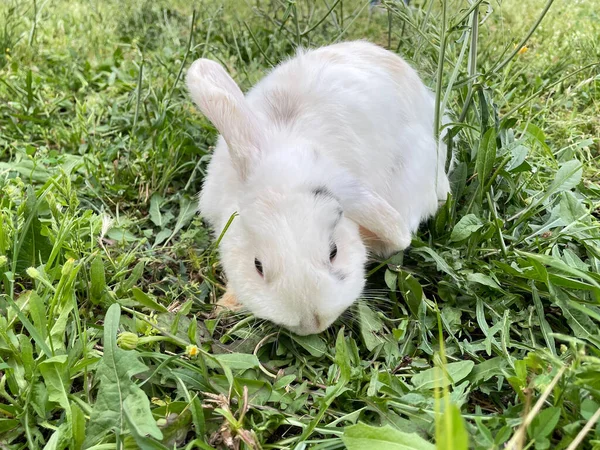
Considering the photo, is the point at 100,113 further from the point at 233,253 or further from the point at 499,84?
the point at 499,84

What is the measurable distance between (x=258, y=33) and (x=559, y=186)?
307 centimetres

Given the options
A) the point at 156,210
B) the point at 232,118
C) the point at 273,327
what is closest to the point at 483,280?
the point at 273,327

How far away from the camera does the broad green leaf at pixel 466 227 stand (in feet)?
7.56

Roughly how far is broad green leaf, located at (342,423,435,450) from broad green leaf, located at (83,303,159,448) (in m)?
0.69

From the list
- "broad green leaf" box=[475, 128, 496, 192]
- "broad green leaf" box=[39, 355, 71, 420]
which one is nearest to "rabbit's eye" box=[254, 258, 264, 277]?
"broad green leaf" box=[39, 355, 71, 420]

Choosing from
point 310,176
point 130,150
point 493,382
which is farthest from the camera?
point 130,150

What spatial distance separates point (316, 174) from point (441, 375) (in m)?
0.95

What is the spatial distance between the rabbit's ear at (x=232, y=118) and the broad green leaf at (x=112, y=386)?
89 centimetres

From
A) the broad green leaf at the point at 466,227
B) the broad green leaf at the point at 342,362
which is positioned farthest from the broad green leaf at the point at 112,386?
the broad green leaf at the point at 466,227

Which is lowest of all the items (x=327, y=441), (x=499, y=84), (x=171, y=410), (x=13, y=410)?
(x=13, y=410)

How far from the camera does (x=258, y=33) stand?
4453 mm

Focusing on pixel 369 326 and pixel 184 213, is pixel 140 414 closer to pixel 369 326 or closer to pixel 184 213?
pixel 369 326

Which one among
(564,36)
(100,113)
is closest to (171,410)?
(100,113)

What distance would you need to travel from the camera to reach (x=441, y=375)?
5.83ft
